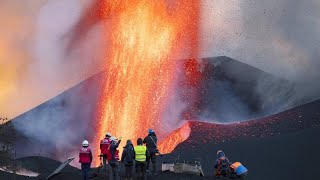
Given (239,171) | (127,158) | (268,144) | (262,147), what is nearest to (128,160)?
(127,158)

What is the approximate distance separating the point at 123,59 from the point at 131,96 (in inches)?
209

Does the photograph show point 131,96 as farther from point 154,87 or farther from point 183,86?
point 183,86

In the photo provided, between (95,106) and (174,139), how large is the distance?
17.5 metres

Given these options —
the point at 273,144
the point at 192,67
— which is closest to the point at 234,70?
the point at 192,67

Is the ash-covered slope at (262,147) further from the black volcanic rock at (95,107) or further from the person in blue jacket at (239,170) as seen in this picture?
the black volcanic rock at (95,107)

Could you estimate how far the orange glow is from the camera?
3419cm

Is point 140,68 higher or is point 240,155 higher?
point 140,68

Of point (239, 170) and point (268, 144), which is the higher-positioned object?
point (268, 144)

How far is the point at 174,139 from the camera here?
35250 mm

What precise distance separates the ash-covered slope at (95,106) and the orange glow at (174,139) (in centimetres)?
881

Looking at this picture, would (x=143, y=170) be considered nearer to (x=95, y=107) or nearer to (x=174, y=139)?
(x=174, y=139)

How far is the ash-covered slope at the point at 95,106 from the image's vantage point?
44.2m

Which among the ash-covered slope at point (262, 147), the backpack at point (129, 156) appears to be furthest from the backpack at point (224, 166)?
the backpack at point (129, 156)

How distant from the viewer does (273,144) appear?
2778 centimetres
